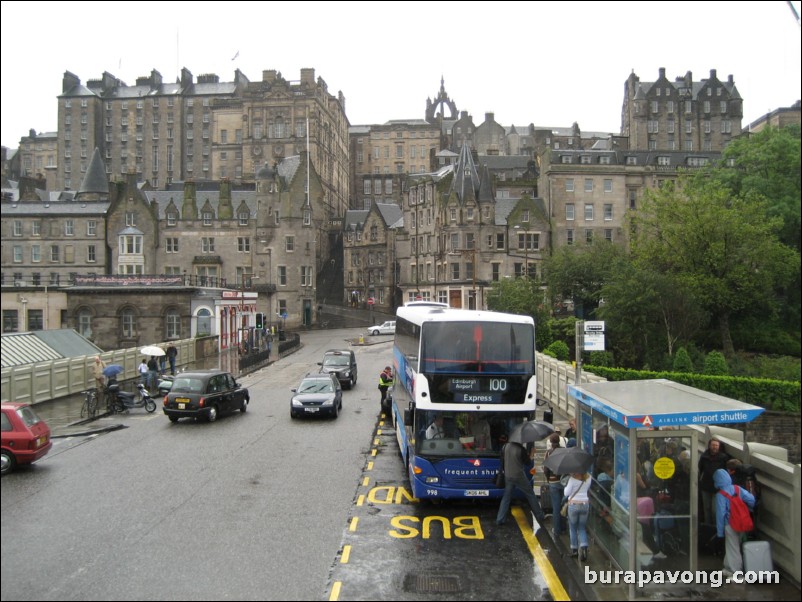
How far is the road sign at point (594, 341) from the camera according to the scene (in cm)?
1916

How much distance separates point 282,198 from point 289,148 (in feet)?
93.1

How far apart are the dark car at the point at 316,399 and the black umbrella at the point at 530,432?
15.4 m

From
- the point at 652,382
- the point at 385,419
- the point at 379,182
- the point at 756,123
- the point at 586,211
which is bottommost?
the point at 385,419

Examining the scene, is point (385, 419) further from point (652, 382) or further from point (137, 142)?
point (137, 142)

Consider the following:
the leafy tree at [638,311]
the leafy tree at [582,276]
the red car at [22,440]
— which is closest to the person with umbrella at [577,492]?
the red car at [22,440]

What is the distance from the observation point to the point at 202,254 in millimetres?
89188

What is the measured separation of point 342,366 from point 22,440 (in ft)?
87.2

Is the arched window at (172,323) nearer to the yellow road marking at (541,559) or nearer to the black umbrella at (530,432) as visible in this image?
the yellow road marking at (541,559)

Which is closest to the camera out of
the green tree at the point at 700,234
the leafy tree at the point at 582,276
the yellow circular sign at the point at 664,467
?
the yellow circular sign at the point at 664,467

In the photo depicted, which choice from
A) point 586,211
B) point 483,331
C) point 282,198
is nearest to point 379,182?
point 282,198

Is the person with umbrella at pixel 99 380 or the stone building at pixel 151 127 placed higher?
the stone building at pixel 151 127

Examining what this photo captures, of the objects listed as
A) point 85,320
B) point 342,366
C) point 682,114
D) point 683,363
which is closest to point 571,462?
point 683,363

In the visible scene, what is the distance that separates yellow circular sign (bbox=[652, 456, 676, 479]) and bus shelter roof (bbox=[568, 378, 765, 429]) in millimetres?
755

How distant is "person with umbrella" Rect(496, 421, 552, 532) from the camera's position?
15.2 metres
